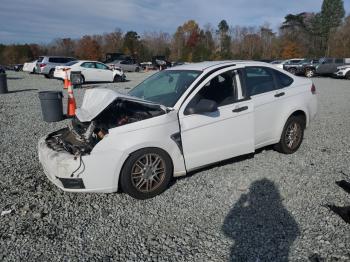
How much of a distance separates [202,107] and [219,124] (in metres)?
0.42

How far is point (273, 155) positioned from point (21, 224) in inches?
160

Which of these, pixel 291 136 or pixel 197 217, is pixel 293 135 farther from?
pixel 197 217

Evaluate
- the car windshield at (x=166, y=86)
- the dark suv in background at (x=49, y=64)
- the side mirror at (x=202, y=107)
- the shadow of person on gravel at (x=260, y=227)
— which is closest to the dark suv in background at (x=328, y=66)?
the dark suv in background at (x=49, y=64)

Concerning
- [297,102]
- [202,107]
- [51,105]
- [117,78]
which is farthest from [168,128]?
[117,78]

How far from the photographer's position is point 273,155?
5.72 metres

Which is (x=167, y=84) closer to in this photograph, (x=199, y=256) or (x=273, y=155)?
(x=273, y=155)

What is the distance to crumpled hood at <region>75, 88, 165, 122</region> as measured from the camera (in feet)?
13.7

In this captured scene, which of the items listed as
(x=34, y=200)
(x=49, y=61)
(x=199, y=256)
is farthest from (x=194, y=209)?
(x=49, y=61)

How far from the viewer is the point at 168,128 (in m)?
4.14

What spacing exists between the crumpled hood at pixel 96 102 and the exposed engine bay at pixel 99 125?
0.31 feet

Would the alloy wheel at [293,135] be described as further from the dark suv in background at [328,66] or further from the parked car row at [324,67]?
the dark suv in background at [328,66]

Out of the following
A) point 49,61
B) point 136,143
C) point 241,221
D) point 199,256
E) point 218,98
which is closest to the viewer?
point 199,256

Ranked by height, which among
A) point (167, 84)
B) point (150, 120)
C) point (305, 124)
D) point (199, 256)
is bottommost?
point (199, 256)

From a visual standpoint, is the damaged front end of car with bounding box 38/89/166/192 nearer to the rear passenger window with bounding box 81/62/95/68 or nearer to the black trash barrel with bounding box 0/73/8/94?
the black trash barrel with bounding box 0/73/8/94
